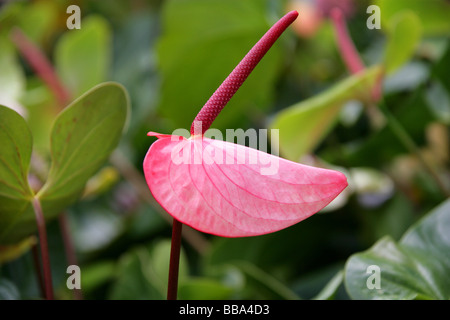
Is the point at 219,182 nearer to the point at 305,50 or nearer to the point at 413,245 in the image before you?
the point at 413,245

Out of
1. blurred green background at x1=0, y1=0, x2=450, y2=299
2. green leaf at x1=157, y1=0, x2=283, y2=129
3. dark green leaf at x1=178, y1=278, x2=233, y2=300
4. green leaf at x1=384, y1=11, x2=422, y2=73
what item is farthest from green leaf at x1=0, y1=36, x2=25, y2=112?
green leaf at x1=384, y1=11, x2=422, y2=73

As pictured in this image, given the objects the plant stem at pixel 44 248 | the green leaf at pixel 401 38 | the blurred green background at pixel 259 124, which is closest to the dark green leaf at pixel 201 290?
the blurred green background at pixel 259 124

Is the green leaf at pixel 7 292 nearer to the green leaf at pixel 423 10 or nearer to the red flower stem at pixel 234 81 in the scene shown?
the red flower stem at pixel 234 81

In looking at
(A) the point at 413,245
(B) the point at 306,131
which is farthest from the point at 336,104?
(A) the point at 413,245

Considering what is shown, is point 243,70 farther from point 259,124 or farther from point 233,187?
point 259,124

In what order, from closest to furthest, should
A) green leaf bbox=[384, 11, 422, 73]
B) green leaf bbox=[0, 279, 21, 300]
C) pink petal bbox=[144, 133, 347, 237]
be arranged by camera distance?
pink petal bbox=[144, 133, 347, 237]
green leaf bbox=[0, 279, 21, 300]
green leaf bbox=[384, 11, 422, 73]

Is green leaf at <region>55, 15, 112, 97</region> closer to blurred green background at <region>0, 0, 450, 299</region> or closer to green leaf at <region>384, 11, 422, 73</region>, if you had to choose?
blurred green background at <region>0, 0, 450, 299</region>
